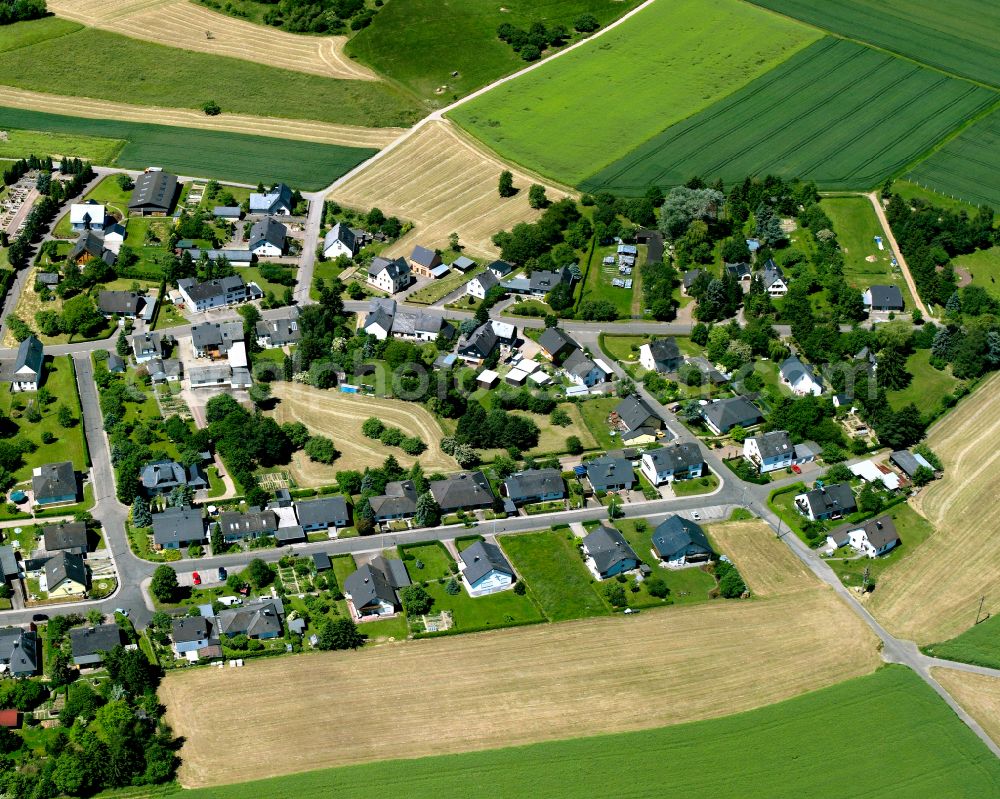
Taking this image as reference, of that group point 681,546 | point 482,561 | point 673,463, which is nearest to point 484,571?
point 482,561

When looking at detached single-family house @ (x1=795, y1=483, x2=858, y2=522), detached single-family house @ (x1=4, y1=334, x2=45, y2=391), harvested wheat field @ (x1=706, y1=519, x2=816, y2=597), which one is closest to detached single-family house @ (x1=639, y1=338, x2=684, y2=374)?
detached single-family house @ (x1=795, y1=483, x2=858, y2=522)

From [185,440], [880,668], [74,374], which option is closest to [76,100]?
[74,374]

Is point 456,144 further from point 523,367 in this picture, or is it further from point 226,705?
point 226,705

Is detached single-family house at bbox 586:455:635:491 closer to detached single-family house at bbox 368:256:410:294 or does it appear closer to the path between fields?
detached single-family house at bbox 368:256:410:294

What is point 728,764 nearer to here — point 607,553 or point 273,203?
point 607,553

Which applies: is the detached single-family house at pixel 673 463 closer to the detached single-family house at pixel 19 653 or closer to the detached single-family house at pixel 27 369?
the detached single-family house at pixel 19 653

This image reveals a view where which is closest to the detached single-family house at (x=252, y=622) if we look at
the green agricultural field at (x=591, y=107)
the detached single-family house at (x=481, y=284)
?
the detached single-family house at (x=481, y=284)
